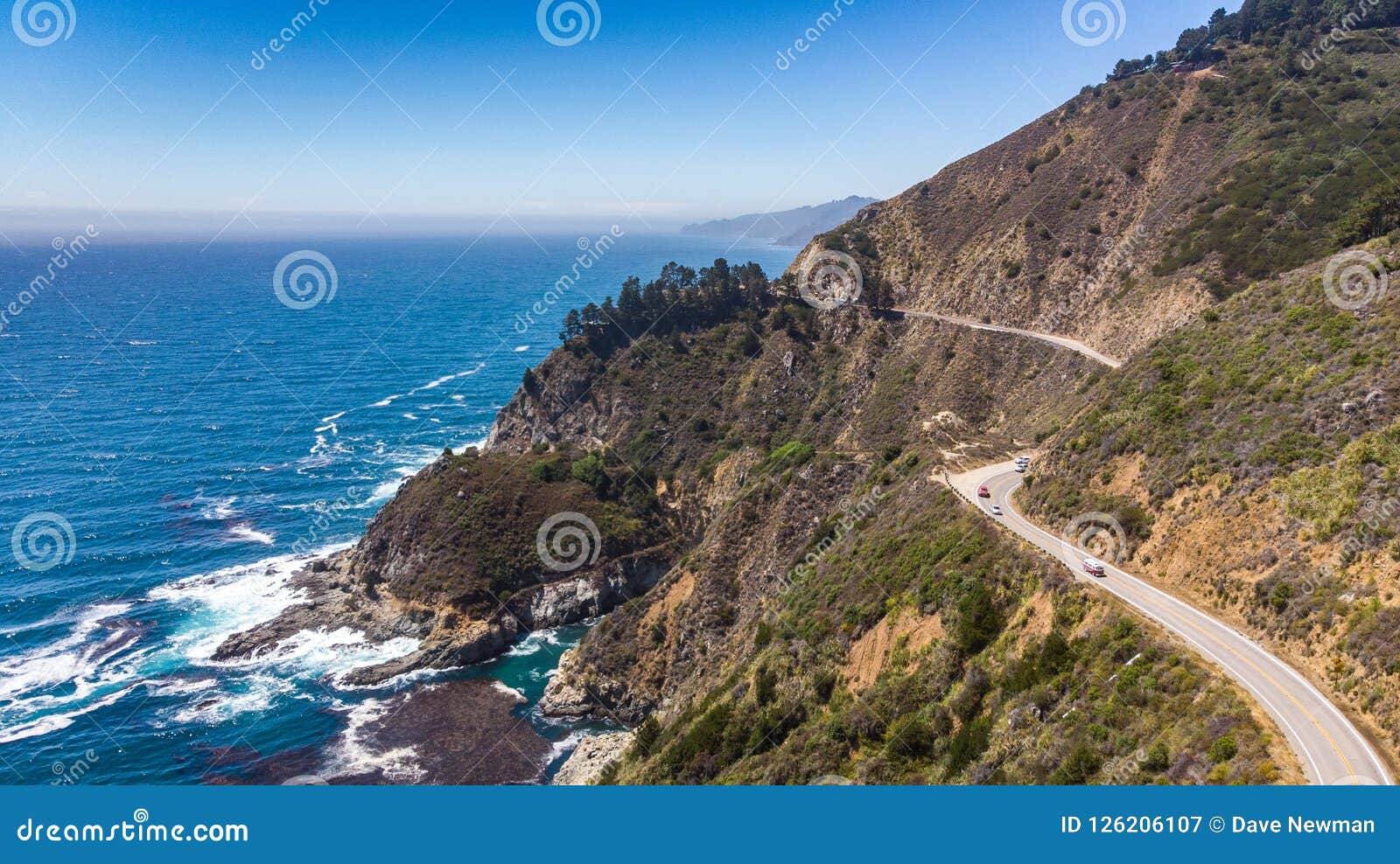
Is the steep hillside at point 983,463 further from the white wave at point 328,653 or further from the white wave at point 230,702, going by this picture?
the white wave at point 230,702

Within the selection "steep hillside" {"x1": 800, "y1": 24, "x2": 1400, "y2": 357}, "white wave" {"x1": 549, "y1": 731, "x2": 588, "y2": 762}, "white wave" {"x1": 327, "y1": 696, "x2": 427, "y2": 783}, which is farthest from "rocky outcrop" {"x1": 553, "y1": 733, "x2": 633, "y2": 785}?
"steep hillside" {"x1": 800, "y1": 24, "x2": 1400, "y2": 357}

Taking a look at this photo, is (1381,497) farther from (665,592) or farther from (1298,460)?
(665,592)

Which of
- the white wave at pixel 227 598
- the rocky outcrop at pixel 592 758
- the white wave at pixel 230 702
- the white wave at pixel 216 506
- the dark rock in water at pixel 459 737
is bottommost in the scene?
the rocky outcrop at pixel 592 758

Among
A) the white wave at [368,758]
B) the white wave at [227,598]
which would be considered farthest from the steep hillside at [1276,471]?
the white wave at [227,598]

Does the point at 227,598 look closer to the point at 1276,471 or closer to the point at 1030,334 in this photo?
the point at 1276,471

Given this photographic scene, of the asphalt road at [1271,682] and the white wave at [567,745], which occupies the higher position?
the asphalt road at [1271,682]

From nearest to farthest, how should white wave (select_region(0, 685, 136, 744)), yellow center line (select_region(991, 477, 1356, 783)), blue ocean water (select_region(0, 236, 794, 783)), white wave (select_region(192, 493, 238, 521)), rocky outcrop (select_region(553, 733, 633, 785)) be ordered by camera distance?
yellow center line (select_region(991, 477, 1356, 783))
rocky outcrop (select_region(553, 733, 633, 785))
white wave (select_region(0, 685, 136, 744))
blue ocean water (select_region(0, 236, 794, 783))
white wave (select_region(192, 493, 238, 521))

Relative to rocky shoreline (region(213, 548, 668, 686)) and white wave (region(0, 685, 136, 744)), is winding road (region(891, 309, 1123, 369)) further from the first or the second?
white wave (region(0, 685, 136, 744))
